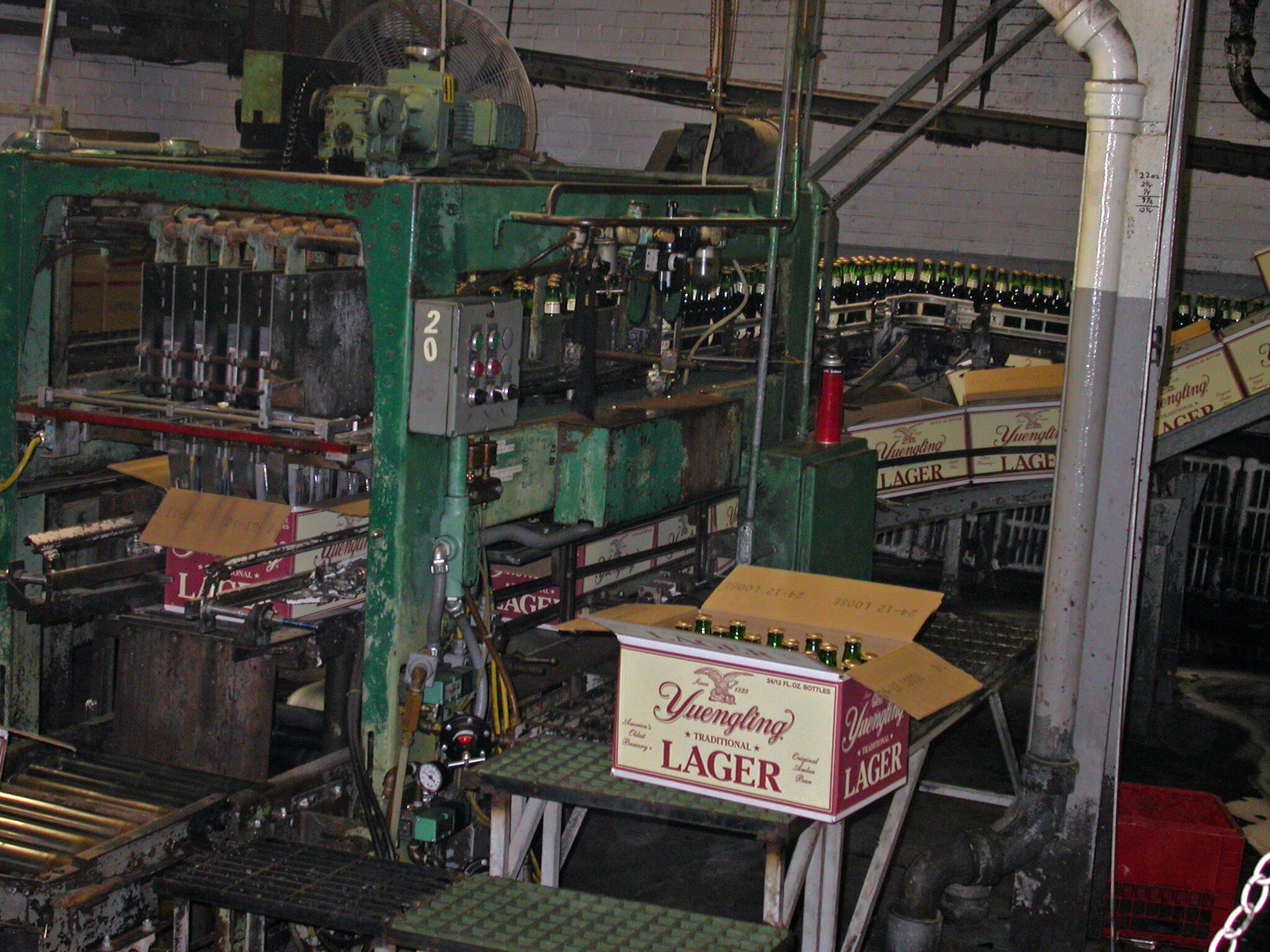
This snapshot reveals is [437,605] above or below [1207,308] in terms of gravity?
below

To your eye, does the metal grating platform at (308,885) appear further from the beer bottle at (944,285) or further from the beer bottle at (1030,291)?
the beer bottle at (1030,291)

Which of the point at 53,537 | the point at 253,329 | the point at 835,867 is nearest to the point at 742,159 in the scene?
the point at 253,329

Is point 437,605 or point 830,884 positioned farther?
point 437,605

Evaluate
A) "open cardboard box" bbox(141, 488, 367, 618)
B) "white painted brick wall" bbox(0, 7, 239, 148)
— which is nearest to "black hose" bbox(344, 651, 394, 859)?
"open cardboard box" bbox(141, 488, 367, 618)

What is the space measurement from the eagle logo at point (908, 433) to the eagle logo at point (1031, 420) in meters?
0.51

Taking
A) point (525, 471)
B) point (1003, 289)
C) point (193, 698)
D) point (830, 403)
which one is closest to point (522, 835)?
point (193, 698)

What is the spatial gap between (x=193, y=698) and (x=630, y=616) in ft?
4.41

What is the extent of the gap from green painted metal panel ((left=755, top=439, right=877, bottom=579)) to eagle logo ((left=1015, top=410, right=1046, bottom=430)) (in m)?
1.60

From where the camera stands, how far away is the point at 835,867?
136 inches

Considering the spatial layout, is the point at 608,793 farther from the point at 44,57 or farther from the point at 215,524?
the point at 44,57

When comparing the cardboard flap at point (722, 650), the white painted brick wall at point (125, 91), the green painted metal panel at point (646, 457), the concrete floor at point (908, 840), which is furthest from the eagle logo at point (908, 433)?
the white painted brick wall at point (125, 91)

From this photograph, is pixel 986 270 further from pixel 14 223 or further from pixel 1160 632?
pixel 14 223

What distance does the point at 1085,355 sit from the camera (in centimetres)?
422

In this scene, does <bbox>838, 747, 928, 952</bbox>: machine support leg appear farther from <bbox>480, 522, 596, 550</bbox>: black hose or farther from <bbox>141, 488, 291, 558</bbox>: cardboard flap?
<bbox>141, 488, 291, 558</bbox>: cardboard flap
